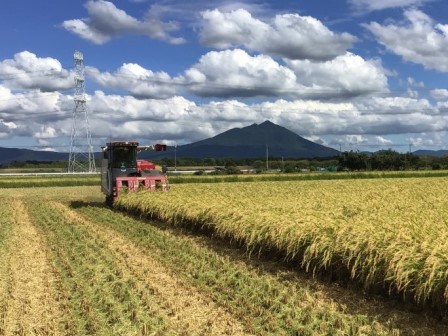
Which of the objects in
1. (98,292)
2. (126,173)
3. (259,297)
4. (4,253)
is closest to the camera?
(259,297)

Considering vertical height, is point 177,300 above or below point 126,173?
below

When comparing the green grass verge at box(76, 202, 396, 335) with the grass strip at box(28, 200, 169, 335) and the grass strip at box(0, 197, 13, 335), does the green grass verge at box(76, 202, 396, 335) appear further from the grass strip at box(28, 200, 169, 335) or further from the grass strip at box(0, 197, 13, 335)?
the grass strip at box(0, 197, 13, 335)

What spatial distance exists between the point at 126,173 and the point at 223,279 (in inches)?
504

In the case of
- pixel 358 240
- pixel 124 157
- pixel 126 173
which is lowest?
pixel 358 240

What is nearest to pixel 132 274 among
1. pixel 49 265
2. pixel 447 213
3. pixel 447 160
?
pixel 49 265

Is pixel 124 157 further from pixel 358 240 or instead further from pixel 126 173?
pixel 358 240

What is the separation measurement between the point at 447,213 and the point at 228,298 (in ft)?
16.4

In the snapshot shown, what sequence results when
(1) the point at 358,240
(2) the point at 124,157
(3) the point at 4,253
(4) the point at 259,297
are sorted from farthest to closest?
1. (2) the point at 124,157
2. (3) the point at 4,253
3. (1) the point at 358,240
4. (4) the point at 259,297

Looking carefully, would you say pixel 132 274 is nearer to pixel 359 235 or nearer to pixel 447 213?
pixel 359 235

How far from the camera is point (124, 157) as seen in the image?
66.8ft

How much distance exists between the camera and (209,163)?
451 ft

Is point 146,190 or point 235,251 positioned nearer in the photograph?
point 235,251

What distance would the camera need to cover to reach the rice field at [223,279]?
5.83m

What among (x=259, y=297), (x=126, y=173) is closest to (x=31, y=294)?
(x=259, y=297)
